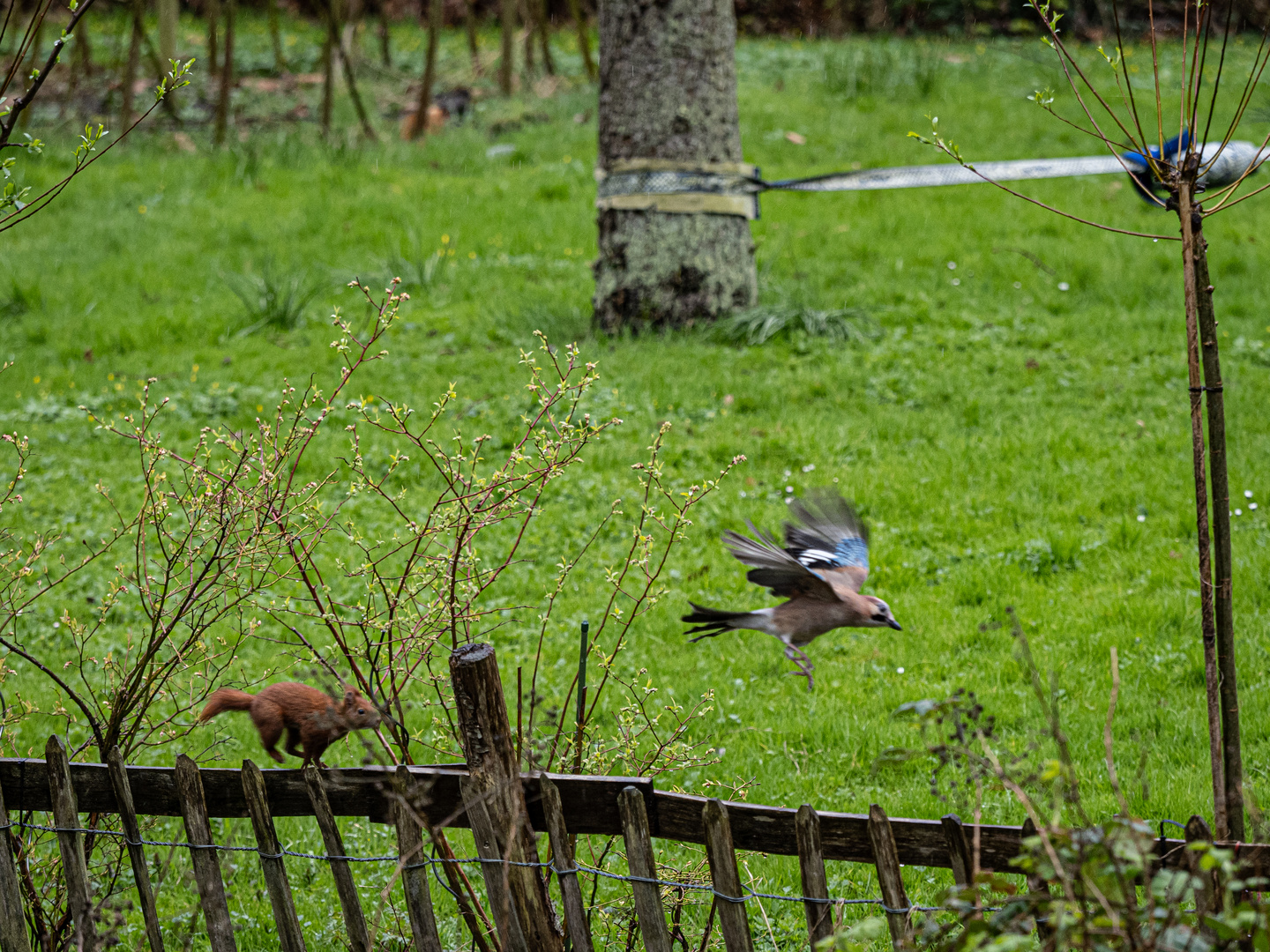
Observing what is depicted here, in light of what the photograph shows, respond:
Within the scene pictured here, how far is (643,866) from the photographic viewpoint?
7.19ft

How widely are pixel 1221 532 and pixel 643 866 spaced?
1343mm

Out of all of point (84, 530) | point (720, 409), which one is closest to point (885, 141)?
point (720, 409)

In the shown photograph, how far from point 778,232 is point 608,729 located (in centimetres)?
623

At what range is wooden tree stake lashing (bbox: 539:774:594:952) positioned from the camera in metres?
2.22

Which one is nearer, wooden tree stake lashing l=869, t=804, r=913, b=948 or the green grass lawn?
wooden tree stake lashing l=869, t=804, r=913, b=948

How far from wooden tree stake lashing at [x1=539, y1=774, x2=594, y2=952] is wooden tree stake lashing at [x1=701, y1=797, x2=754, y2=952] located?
287mm

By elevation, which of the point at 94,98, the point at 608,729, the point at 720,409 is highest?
the point at 94,98

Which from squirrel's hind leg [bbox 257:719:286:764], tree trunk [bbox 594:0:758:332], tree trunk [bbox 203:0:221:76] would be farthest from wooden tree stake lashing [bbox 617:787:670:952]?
tree trunk [bbox 203:0:221:76]

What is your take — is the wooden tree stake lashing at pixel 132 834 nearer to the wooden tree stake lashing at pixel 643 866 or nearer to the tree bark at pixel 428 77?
the wooden tree stake lashing at pixel 643 866

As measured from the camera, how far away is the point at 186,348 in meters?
7.88

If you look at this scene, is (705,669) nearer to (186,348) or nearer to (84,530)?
(84,530)

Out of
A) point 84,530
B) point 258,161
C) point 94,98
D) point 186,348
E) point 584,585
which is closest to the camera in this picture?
point 584,585

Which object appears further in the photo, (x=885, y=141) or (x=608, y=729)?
(x=885, y=141)

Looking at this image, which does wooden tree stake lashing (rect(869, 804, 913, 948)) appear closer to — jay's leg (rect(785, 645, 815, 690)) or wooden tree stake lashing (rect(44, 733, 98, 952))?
jay's leg (rect(785, 645, 815, 690))
